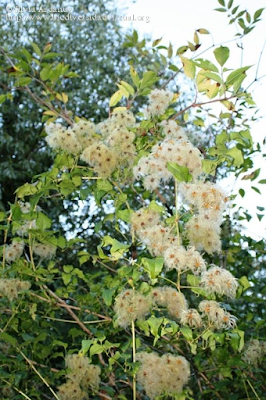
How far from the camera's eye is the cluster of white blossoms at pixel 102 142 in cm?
135

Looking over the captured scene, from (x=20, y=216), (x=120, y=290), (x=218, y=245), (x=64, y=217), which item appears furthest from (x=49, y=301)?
(x=64, y=217)

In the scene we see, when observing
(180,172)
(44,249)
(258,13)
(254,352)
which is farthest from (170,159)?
(258,13)

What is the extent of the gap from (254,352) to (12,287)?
70 centimetres

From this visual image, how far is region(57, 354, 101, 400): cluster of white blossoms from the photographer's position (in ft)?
5.00

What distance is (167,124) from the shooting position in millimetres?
1522

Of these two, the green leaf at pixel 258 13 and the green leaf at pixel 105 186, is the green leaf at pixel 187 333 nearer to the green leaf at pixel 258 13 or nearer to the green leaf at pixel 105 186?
the green leaf at pixel 105 186

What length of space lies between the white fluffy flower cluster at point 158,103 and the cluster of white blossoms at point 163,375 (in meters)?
0.62

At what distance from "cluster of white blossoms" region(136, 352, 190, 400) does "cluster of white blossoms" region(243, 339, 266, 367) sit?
44cm

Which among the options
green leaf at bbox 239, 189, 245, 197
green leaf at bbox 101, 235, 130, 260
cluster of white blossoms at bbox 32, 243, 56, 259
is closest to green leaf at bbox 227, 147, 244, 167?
green leaf at bbox 101, 235, 130, 260

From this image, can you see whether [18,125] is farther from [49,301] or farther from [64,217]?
[49,301]

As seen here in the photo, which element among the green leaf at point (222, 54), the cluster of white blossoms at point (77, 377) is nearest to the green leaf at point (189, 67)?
the green leaf at point (222, 54)

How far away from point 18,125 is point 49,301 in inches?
136

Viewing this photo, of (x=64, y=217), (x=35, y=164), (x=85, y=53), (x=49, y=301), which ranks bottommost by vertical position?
(x=64, y=217)

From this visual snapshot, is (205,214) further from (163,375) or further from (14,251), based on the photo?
(14,251)
